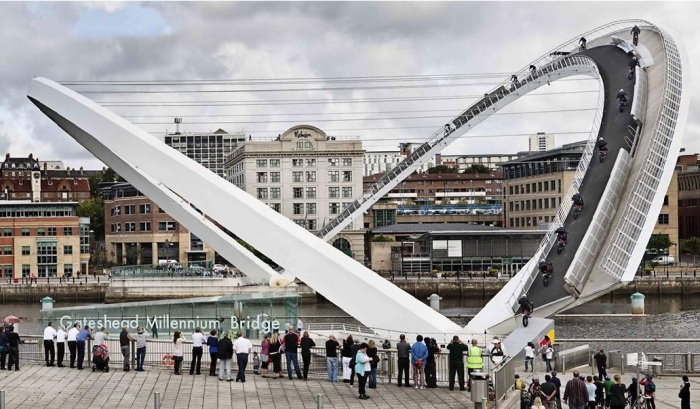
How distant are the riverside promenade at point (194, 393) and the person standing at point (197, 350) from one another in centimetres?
25

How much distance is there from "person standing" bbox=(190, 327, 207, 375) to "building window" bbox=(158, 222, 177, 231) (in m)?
81.4

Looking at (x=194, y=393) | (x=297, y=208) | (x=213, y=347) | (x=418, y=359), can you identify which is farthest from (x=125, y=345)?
(x=297, y=208)

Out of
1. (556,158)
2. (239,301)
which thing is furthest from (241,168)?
(239,301)

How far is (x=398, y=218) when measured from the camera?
425 ft

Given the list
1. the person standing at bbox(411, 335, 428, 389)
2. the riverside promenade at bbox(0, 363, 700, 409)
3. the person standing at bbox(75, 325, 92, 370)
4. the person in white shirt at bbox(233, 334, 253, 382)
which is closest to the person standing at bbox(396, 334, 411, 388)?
the person standing at bbox(411, 335, 428, 389)

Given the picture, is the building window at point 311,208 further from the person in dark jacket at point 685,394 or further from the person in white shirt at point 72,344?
the person in dark jacket at point 685,394

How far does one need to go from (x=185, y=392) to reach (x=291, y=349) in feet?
9.67

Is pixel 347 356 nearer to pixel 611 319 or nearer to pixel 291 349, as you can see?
pixel 291 349

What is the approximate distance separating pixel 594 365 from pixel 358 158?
271ft

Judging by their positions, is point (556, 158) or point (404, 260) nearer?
point (404, 260)

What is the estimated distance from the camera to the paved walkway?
840 inches

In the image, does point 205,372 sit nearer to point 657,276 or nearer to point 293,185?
point 657,276

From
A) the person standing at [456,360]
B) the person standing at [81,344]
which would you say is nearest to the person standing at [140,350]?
the person standing at [81,344]

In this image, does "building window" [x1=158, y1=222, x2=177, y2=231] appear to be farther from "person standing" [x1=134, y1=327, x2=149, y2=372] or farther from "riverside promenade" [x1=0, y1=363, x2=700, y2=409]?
"person standing" [x1=134, y1=327, x2=149, y2=372]
